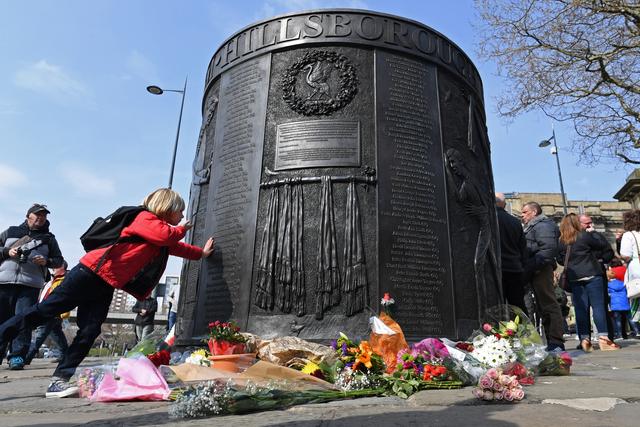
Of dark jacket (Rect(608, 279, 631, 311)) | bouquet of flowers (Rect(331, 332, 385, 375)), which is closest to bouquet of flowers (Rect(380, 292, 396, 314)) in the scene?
bouquet of flowers (Rect(331, 332, 385, 375))

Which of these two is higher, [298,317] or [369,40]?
Answer: [369,40]

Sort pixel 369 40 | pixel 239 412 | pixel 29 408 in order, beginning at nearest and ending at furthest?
pixel 239 412, pixel 29 408, pixel 369 40

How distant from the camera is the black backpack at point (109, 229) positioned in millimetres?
4246

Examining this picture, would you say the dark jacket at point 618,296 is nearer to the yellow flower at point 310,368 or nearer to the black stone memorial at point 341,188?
the black stone memorial at point 341,188

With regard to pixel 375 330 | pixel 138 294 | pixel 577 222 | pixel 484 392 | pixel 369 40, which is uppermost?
pixel 369 40

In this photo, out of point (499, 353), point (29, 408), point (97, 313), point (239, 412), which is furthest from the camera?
point (97, 313)

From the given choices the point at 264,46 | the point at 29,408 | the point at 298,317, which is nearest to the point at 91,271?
the point at 29,408

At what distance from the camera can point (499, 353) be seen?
3994mm

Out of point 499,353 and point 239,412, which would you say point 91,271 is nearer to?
point 239,412

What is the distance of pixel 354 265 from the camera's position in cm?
539

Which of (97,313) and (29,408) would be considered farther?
(97,313)

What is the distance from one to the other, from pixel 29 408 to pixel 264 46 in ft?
17.0

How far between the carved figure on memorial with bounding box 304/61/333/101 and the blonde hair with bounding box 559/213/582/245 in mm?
5057

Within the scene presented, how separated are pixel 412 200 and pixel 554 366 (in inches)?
93.6
